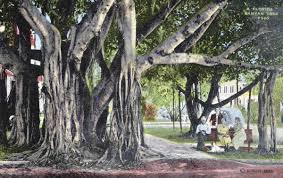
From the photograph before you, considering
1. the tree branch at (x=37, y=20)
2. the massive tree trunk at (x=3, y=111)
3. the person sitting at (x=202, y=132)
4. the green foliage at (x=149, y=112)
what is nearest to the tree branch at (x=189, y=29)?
the green foliage at (x=149, y=112)

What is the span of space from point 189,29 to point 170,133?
1.22 metres

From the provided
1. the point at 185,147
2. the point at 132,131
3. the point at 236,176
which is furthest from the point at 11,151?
the point at 236,176

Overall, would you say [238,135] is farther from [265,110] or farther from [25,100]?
[25,100]

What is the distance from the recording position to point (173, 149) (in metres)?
7.20

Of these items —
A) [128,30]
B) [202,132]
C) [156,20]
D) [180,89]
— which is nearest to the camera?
[128,30]

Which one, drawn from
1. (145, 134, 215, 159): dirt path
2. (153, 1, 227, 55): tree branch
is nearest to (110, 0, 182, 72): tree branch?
(153, 1, 227, 55): tree branch

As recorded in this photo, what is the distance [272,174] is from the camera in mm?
7199

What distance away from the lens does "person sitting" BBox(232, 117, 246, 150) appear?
7.21 meters

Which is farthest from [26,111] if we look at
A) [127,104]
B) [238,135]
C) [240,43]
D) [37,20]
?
[240,43]

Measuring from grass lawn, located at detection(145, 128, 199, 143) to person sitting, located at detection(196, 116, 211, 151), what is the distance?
75 mm

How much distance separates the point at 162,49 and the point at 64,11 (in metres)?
1.21

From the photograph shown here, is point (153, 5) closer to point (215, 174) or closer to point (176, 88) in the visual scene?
point (176, 88)

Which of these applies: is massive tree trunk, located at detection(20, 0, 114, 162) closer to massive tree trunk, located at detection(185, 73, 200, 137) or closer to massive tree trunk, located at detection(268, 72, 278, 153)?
massive tree trunk, located at detection(185, 73, 200, 137)

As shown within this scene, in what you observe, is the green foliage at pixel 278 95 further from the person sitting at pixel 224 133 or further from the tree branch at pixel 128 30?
the tree branch at pixel 128 30
